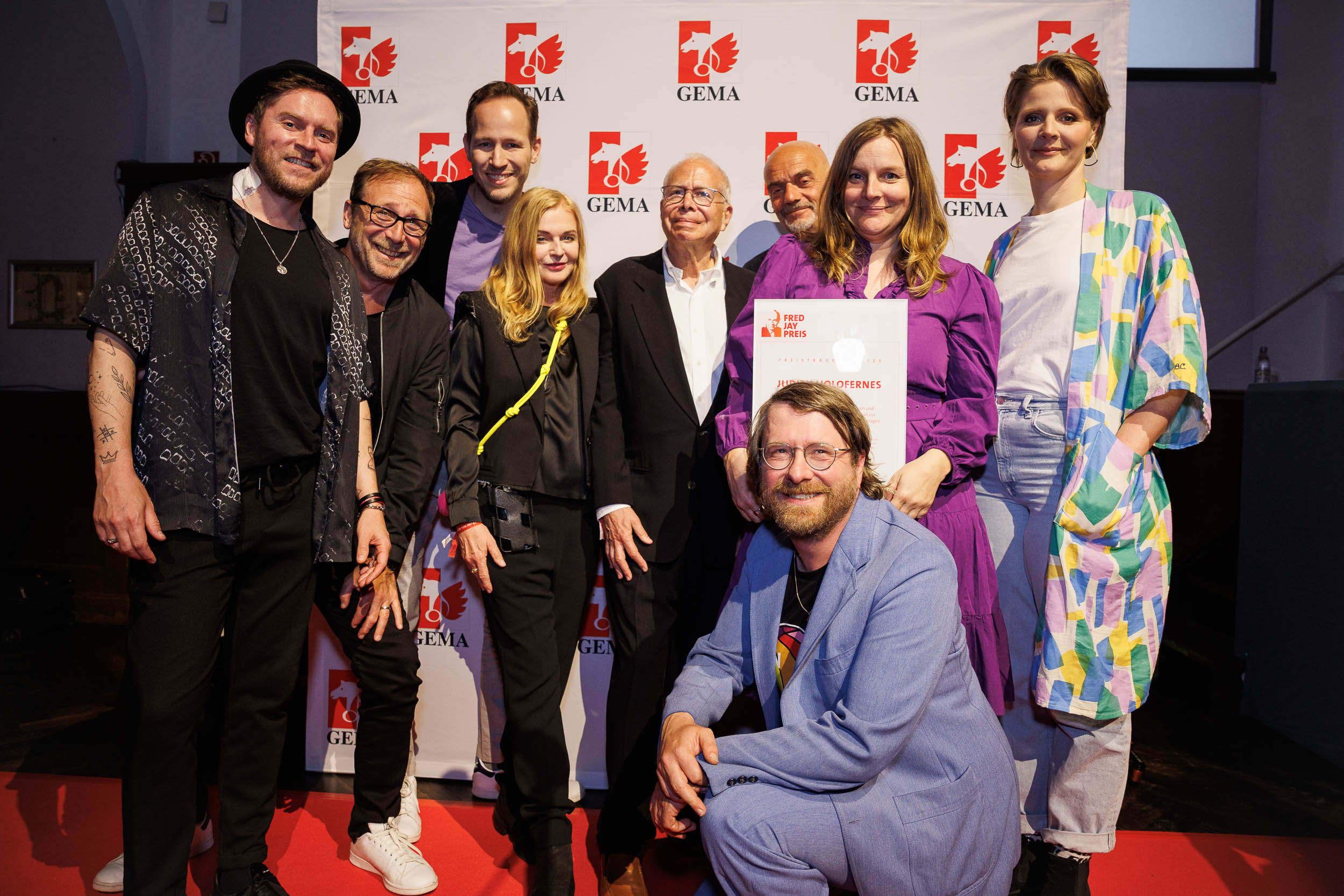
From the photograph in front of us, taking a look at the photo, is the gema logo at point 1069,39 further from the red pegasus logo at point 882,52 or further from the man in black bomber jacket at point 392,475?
the man in black bomber jacket at point 392,475

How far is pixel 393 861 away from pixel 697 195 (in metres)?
2.12

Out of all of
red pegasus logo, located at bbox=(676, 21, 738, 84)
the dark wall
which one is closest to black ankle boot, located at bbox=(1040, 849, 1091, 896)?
red pegasus logo, located at bbox=(676, 21, 738, 84)

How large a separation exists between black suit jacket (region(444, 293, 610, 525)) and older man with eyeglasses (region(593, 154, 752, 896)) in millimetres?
88

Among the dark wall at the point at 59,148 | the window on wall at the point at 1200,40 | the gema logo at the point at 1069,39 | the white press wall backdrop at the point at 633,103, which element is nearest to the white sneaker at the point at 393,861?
the white press wall backdrop at the point at 633,103

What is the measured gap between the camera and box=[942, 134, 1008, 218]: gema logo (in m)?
3.11

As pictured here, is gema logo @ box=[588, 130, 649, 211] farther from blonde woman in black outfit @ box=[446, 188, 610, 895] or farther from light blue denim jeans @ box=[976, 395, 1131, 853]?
light blue denim jeans @ box=[976, 395, 1131, 853]

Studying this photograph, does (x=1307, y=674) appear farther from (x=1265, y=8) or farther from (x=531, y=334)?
(x=1265, y=8)

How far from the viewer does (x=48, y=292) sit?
6152 mm

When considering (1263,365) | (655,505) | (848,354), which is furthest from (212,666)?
(1263,365)

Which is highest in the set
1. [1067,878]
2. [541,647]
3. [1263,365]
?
[1263,365]

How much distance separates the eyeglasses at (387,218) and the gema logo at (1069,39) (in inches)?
94.2

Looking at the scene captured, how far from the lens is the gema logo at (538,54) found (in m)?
3.21

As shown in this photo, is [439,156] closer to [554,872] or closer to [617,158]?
[617,158]

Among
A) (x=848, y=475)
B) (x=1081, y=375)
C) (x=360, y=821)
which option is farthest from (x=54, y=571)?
→ (x=1081, y=375)
